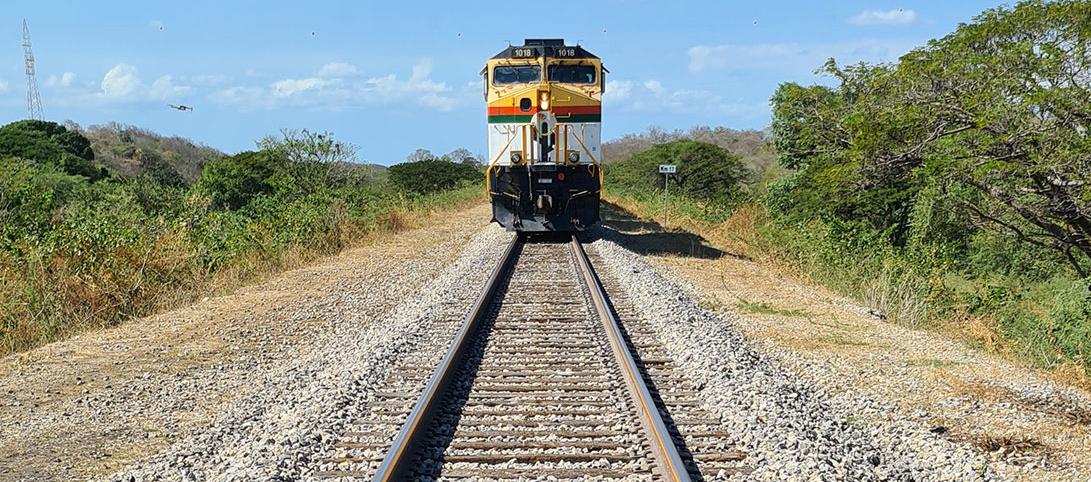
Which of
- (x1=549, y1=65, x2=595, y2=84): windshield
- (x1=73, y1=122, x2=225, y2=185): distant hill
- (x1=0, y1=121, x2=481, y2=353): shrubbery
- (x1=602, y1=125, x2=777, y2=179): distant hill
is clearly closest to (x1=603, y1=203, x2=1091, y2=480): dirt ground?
(x1=549, y1=65, x2=595, y2=84): windshield

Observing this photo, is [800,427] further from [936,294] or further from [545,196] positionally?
[545,196]

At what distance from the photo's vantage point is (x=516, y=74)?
55.7 feet

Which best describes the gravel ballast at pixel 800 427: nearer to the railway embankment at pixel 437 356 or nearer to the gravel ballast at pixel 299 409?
the railway embankment at pixel 437 356

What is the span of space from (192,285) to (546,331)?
20.7 feet

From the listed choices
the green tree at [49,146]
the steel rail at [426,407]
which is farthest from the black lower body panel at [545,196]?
the green tree at [49,146]

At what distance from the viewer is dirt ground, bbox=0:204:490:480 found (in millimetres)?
5652

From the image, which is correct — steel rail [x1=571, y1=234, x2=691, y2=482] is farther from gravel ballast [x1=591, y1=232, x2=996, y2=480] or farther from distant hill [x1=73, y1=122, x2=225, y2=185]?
distant hill [x1=73, y1=122, x2=225, y2=185]

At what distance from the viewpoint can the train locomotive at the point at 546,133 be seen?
1631cm

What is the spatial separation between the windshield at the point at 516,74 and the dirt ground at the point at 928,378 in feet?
20.1

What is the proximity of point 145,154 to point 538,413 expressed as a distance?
61.5m

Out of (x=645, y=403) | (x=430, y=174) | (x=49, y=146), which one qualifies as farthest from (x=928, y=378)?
(x=430, y=174)

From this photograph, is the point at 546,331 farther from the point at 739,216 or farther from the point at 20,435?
the point at 739,216

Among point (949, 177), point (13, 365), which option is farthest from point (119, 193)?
point (949, 177)

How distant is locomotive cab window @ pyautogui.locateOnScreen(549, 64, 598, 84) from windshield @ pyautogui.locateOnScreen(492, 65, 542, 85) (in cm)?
28
